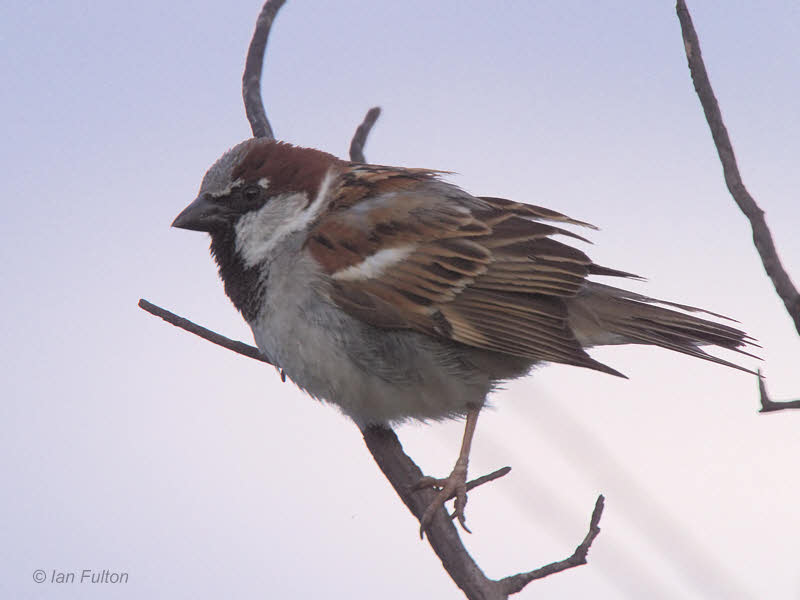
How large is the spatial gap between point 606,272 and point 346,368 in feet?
3.41

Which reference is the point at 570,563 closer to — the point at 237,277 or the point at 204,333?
the point at 237,277

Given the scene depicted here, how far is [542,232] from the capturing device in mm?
3143

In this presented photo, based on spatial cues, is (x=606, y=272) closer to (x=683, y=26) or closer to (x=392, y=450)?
(x=392, y=450)

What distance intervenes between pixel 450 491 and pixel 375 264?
773 millimetres

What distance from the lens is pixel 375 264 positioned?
117 inches

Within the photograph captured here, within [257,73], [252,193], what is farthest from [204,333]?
[257,73]

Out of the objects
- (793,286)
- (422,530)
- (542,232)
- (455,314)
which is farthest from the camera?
(542,232)

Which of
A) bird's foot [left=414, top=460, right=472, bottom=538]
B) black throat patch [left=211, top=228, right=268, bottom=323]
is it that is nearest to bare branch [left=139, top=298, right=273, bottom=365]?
black throat patch [left=211, top=228, right=268, bottom=323]

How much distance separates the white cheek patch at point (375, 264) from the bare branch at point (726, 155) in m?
1.28

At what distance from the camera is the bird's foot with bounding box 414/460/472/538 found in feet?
9.05

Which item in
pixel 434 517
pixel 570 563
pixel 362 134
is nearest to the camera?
pixel 570 563

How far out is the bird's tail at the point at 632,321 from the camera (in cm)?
301

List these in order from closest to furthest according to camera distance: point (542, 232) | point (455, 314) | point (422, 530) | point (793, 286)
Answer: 1. point (793, 286)
2. point (422, 530)
3. point (455, 314)
4. point (542, 232)

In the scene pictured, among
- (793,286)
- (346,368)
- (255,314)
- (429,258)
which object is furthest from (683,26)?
(255,314)
